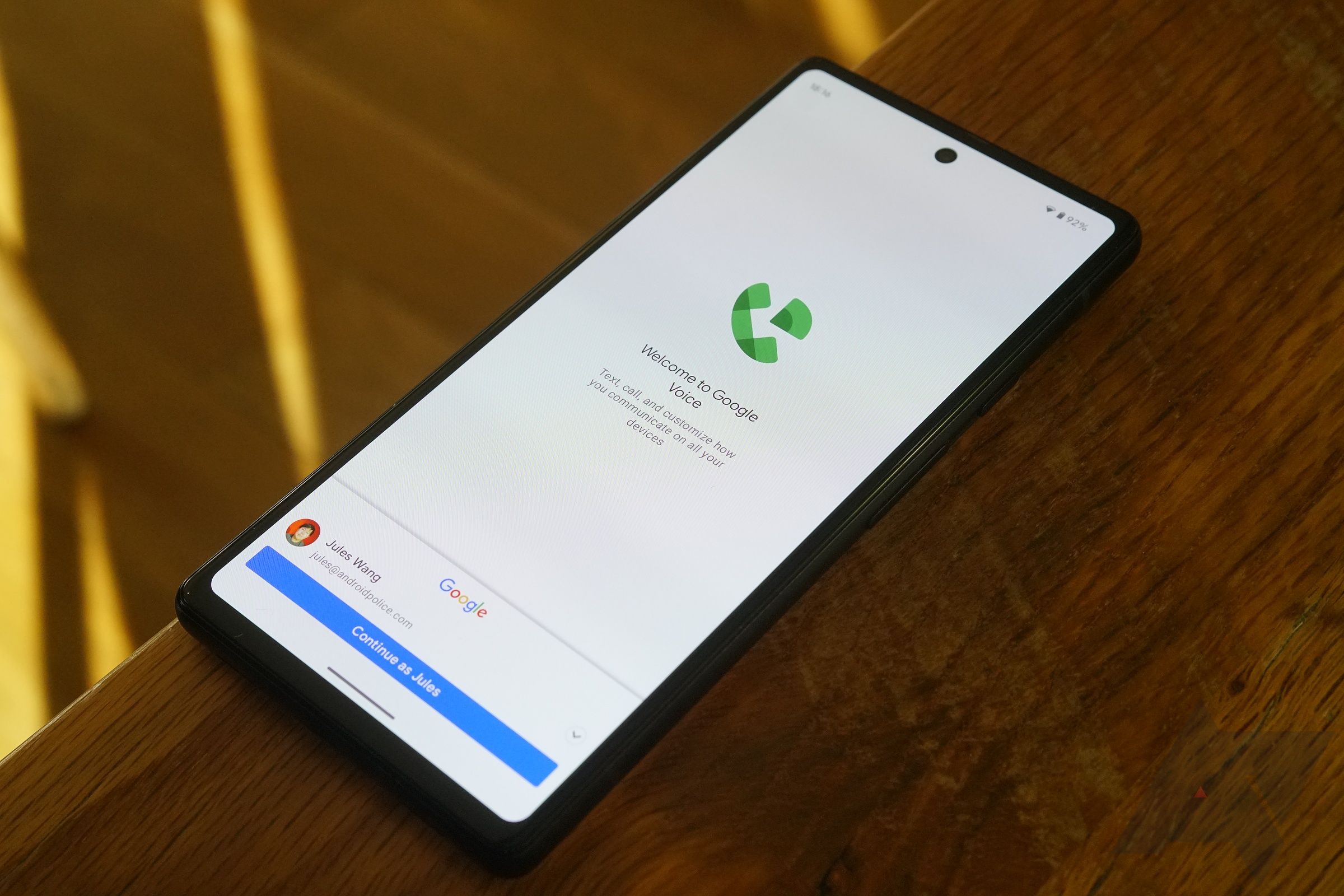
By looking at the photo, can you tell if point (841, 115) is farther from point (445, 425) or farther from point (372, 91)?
point (372, 91)

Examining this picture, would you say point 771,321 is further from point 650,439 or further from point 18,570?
point 18,570

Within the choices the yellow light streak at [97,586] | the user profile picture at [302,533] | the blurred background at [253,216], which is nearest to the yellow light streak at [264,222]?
the blurred background at [253,216]

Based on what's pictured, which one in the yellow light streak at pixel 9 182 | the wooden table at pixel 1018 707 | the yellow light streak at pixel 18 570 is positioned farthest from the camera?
the yellow light streak at pixel 9 182

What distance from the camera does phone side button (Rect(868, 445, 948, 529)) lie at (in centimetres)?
38

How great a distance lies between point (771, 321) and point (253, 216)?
0.57 meters

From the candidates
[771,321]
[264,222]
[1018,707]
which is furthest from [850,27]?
[1018,707]

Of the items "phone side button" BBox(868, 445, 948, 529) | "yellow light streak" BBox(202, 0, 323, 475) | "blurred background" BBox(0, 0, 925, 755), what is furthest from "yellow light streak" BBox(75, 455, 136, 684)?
"phone side button" BBox(868, 445, 948, 529)

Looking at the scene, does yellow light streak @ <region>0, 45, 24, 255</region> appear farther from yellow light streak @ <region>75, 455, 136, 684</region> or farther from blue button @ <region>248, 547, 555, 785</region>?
blue button @ <region>248, 547, 555, 785</region>

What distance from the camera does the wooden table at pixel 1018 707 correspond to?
339mm

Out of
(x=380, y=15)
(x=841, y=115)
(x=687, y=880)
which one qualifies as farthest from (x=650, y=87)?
(x=687, y=880)

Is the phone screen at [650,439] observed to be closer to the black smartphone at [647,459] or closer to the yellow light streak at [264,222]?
the black smartphone at [647,459]

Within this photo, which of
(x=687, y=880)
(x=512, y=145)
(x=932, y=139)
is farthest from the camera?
(x=512, y=145)

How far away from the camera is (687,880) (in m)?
0.34

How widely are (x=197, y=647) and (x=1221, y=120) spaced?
0.41 m
